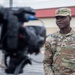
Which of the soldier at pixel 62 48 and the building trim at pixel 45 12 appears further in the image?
the building trim at pixel 45 12

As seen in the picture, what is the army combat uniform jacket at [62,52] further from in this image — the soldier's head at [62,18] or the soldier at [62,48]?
the soldier's head at [62,18]

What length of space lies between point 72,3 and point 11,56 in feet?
67.0

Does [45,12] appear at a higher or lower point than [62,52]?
lower

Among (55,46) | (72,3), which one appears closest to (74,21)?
(72,3)

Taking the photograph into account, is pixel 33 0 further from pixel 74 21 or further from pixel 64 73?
pixel 64 73

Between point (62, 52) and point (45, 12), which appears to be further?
point (45, 12)

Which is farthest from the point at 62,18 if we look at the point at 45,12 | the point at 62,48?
the point at 45,12

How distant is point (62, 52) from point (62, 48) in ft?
0.14

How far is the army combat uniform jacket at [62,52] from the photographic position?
3.21 m

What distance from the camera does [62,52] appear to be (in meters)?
3.22

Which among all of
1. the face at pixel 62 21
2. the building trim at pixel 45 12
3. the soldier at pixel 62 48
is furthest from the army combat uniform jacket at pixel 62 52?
the building trim at pixel 45 12

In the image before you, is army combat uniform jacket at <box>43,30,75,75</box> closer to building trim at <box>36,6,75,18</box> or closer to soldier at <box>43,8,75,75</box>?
soldier at <box>43,8,75,75</box>

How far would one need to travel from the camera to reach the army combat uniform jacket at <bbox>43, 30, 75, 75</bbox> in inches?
127

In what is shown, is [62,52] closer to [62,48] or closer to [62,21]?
[62,48]
